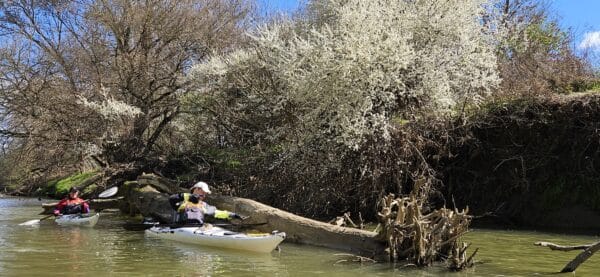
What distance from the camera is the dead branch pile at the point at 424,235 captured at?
8828 mm

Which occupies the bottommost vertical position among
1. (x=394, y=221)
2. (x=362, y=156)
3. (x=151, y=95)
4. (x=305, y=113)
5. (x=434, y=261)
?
(x=434, y=261)

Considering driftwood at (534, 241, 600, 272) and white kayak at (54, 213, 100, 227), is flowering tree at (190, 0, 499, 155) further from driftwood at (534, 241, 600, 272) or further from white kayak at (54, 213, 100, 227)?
driftwood at (534, 241, 600, 272)

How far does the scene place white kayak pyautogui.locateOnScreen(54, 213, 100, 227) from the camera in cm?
1509

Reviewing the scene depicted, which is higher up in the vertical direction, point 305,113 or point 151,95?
point 151,95

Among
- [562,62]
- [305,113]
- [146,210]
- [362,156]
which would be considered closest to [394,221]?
[362,156]

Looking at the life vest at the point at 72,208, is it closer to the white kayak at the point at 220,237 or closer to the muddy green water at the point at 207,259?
the muddy green water at the point at 207,259

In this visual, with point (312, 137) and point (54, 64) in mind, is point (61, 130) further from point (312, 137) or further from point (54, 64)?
point (312, 137)

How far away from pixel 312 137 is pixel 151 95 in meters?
9.02

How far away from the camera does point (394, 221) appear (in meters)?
9.21

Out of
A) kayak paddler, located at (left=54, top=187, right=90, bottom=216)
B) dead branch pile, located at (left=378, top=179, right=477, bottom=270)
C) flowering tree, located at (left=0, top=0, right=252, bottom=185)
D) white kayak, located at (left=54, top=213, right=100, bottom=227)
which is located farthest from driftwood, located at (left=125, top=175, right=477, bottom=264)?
flowering tree, located at (left=0, top=0, right=252, bottom=185)

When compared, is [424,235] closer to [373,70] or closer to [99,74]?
[373,70]

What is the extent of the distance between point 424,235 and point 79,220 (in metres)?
9.51

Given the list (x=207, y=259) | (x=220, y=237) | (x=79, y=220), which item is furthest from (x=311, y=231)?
(x=79, y=220)

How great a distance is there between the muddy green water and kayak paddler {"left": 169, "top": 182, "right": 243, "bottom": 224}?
656 millimetres
